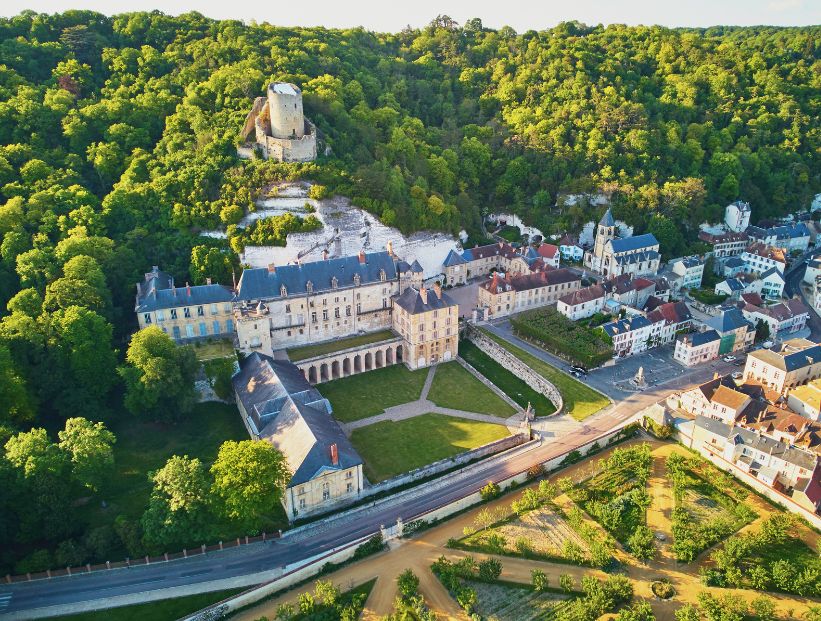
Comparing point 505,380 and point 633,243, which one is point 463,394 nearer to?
point 505,380

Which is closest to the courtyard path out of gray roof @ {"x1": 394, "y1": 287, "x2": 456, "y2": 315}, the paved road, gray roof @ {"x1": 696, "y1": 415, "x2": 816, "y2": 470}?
the paved road

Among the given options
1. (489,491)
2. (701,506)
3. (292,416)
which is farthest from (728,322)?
(292,416)

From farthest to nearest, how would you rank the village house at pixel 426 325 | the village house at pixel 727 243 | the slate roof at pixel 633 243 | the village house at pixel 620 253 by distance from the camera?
the village house at pixel 727 243 → the village house at pixel 620 253 → the slate roof at pixel 633 243 → the village house at pixel 426 325

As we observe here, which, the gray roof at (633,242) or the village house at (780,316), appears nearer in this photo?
the village house at (780,316)

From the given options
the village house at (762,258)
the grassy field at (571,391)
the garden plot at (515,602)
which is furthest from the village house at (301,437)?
the village house at (762,258)

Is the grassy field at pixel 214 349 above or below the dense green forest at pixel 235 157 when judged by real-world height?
below

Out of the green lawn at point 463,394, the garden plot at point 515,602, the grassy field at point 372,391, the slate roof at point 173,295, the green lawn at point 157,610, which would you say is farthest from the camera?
the slate roof at point 173,295

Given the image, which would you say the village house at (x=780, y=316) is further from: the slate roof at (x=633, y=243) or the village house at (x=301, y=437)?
the village house at (x=301, y=437)
